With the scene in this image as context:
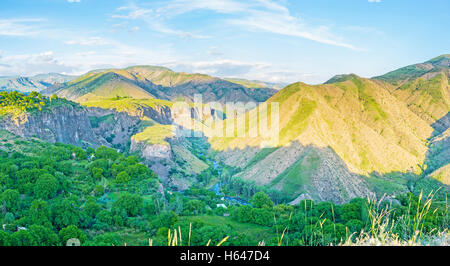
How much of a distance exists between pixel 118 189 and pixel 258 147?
75.2 metres

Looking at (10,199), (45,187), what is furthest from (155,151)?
(10,199)

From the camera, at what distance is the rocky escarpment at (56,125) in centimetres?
7012

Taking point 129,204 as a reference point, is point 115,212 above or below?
below

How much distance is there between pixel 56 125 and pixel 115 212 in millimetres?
53693

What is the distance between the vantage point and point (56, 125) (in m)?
83.9

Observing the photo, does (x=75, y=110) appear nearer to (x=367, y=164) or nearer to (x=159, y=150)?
(x=159, y=150)

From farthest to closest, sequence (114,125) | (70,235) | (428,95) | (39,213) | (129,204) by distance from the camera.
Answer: (428,95)
(114,125)
(129,204)
(39,213)
(70,235)

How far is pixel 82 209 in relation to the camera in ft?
138

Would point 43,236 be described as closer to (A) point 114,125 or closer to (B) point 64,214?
(B) point 64,214

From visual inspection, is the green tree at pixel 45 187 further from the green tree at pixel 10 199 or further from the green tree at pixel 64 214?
the green tree at pixel 64 214

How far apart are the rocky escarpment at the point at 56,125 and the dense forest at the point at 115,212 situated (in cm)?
1012

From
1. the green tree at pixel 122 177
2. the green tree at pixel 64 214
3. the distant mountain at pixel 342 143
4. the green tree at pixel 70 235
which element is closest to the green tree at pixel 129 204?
the green tree at pixel 64 214

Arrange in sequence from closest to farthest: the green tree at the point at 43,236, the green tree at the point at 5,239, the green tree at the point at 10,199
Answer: the green tree at the point at 5,239, the green tree at the point at 43,236, the green tree at the point at 10,199
